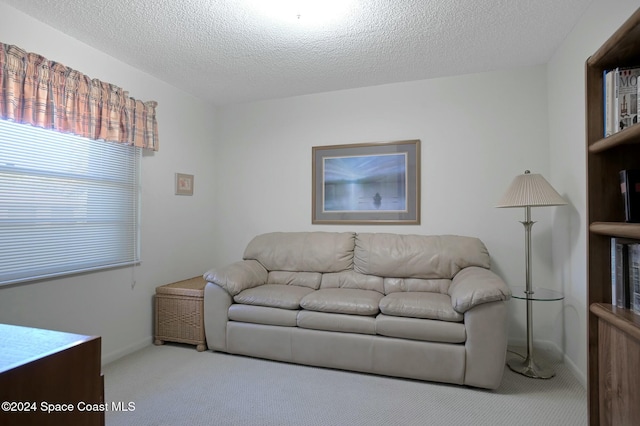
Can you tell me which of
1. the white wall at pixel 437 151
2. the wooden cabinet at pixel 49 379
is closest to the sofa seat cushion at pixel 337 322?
the white wall at pixel 437 151

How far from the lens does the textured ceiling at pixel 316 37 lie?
2.08 m

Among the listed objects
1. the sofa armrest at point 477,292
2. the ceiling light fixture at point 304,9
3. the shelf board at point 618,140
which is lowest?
the sofa armrest at point 477,292

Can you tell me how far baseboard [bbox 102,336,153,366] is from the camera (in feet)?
Answer: 8.58

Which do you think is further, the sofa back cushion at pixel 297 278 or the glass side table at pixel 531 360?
the sofa back cushion at pixel 297 278

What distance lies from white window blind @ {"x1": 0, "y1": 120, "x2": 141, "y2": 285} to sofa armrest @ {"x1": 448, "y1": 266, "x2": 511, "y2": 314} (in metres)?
2.68

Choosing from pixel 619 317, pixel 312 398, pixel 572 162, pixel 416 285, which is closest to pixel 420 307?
pixel 416 285

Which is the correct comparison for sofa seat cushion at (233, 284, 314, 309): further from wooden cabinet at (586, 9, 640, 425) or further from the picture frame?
wooden cabinet at (586, 9, 640, 425)

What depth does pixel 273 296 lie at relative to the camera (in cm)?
271

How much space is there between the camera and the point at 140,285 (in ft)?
9.73

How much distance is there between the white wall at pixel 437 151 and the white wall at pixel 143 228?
0.43m

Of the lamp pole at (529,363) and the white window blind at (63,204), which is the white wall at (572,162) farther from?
the white window blind at (63,204)

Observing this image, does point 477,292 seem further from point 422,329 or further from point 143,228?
point 143,228

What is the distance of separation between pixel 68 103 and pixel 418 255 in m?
2.92

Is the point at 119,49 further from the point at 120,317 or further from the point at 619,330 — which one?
the point at 619,330
